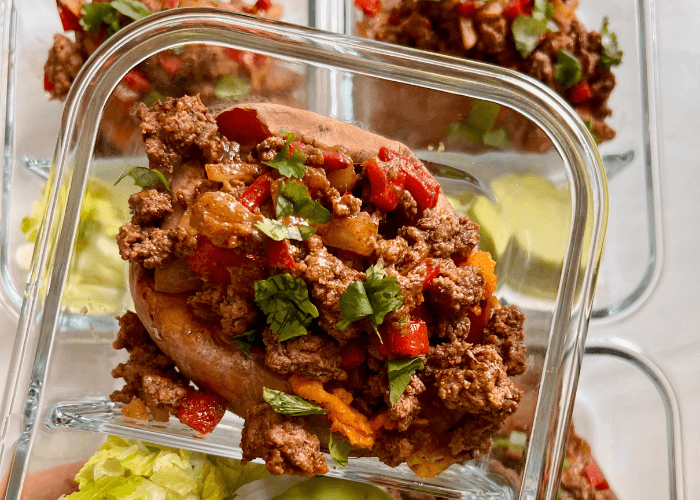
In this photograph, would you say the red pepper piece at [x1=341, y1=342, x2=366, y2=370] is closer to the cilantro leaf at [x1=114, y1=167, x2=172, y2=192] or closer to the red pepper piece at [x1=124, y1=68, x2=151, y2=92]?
the cilantro leaf at [x1=114, y1=167, x2=172, y2=192]

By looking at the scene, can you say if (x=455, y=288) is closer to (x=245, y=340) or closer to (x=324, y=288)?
(x=324, y=288)

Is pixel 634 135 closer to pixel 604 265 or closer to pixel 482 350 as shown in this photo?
pixel 604 265

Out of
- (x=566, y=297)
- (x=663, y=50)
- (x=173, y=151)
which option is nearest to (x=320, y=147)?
(x=173, y=151)

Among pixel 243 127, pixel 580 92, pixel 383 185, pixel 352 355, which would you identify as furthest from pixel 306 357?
pixel 580 92

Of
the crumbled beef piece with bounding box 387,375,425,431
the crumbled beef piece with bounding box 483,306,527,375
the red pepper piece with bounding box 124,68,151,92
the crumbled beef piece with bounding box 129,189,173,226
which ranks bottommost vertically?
the crumbled beef piece with bounding box 387,375,425,431

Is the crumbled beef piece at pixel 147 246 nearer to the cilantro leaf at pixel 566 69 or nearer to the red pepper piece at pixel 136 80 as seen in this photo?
the red pepper piece at pixel 136 80

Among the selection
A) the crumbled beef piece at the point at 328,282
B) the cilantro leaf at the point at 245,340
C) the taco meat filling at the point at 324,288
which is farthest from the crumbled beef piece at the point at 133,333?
the crumbled beef piece at the point at 328,282

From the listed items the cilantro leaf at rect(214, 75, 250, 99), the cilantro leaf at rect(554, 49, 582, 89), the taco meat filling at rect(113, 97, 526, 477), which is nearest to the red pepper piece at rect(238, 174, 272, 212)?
the taco meat filling at rect(113, 97, 526, 477)
